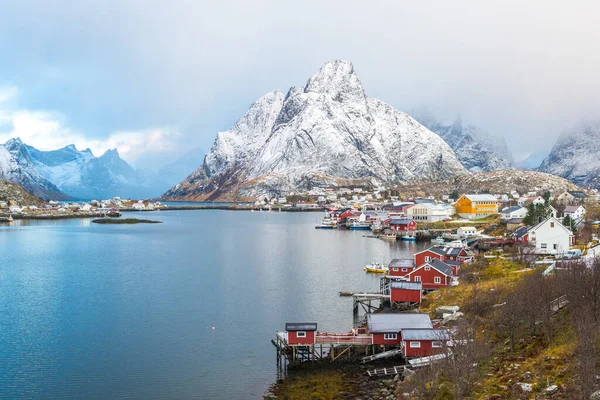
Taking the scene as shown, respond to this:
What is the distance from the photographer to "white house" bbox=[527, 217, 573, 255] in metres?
49.5

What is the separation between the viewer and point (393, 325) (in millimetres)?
30797

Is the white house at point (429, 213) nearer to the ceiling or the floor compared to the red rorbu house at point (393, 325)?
nearer to the ceiling

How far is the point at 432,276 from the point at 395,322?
14.0m

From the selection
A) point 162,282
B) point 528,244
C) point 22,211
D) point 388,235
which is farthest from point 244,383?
point 22,211

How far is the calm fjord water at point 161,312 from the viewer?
27953 millimetres

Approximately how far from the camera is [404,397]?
903 inches

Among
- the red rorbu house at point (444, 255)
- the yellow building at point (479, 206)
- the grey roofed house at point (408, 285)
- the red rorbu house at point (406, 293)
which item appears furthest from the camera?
the yellow building at point (479, 206)

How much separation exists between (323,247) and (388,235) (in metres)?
20.3

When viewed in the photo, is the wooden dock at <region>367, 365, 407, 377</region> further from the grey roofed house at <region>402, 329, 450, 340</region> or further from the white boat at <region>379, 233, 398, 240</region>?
the white boat at <region>379, 233, 398, 240</region>

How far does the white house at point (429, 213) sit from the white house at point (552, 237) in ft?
186

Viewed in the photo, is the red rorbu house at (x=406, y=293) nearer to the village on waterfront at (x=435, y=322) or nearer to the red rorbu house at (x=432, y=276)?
the village on waterfront at (x=435, y=322)

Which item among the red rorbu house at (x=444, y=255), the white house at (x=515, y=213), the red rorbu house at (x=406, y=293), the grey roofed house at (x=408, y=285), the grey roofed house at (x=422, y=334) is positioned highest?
the white house at (x=515, y=213)

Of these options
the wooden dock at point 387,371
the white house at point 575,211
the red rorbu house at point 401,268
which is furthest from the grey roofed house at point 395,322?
the white house at point 575,211

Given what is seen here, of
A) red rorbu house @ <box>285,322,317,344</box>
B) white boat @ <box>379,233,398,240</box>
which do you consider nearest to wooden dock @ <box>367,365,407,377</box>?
red rorbu house @ <box>285,322,317,344</box>
